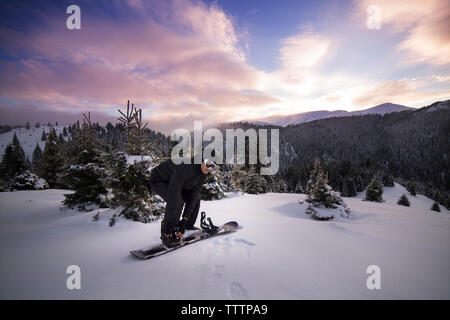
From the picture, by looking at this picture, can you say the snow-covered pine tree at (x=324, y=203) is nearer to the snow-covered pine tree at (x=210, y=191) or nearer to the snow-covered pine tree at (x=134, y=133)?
the snow-covered pine tree at (x=210, y=191)

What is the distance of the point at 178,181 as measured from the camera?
383cm

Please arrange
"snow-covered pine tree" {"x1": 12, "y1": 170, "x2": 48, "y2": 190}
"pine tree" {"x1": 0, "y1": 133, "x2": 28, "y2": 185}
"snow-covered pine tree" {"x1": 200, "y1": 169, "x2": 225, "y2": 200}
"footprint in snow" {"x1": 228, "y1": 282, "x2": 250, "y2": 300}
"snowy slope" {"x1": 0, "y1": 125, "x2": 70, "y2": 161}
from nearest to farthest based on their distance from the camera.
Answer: "footprint in snow" {"x1": 228, "y1": 282, "x2": 250, "y2": 300}
"snow-covered pine tree" {"x1": 200, "y1": 169, "x2": 225, "y2": 200}
"snow-covered pine tree" {"x1": 12, "y1": 170, "x2": 48, "y2": 190}
"pine tree" {"x1": 0, "y1": 133, "x2": 28, "y2": 185}
"snowy slope" {"x1": 0, "y1": 125, "x2": 70, "y2": 161}

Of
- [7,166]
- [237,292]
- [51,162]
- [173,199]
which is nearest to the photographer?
[237,292]

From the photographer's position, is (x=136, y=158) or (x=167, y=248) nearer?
(x=167, y=248)

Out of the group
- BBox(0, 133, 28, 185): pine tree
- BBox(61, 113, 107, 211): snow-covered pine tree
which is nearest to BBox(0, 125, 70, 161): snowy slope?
BBox(0, 133, 28, 185): pine tree

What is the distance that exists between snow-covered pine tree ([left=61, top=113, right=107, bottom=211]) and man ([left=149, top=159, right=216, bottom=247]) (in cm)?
832

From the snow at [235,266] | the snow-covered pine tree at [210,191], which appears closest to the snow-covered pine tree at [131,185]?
the snow at [235,266]

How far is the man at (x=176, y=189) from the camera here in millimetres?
3809

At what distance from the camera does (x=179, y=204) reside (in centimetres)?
391

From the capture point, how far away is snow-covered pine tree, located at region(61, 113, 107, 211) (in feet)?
34.4

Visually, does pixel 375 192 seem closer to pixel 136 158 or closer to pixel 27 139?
pixel 136 158

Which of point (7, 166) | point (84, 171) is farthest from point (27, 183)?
point (7, 166)

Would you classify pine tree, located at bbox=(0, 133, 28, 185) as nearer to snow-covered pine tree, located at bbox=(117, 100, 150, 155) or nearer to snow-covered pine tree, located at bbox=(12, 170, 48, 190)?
snow-covered pine tree, located at bbox=(12, 170, 48, 190)

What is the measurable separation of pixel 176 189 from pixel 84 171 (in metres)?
9.68
